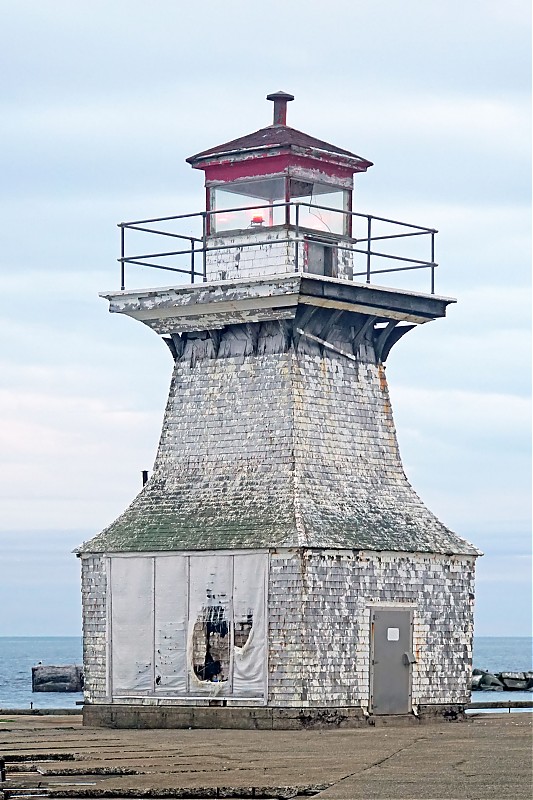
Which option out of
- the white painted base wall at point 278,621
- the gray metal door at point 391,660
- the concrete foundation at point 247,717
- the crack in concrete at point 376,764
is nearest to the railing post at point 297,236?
the white painted base wall at point 278,621

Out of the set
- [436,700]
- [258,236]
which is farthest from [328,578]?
[258,236]

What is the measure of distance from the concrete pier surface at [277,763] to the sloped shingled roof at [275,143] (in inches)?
349

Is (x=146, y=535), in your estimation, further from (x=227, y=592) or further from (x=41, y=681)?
(x=41, y=681)

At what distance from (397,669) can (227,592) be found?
2822mm

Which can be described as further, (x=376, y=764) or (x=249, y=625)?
(x=249, y=625)

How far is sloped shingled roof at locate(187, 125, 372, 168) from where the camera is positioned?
26734mm

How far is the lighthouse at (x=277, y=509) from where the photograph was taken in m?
25.0

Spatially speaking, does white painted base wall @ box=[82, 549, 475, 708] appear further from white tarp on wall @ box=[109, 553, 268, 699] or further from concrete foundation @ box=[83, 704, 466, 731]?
concrete foundation @ box=[83, 704, 466, 731]

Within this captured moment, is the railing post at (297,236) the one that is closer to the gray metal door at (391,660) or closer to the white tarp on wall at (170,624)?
the white tarp on wall at (170,624)

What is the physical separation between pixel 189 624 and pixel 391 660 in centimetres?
302

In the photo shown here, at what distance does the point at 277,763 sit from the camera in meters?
18.3

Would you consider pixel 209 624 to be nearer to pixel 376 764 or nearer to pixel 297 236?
pixel 297 236

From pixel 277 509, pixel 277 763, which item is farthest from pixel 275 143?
pixel 277 763

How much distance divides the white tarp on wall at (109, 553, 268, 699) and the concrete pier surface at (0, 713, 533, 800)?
1.17 m
